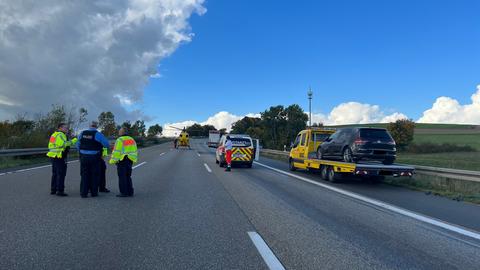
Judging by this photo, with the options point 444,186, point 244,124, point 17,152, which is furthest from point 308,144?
point 244,124

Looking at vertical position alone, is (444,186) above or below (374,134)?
below

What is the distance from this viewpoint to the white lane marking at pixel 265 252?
4297mm

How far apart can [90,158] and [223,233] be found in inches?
182

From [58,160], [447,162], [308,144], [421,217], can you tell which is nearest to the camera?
[421,217]

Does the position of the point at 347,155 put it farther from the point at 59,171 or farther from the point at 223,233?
the point at 59,171

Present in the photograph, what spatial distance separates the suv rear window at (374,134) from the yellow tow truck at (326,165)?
0.91 meters

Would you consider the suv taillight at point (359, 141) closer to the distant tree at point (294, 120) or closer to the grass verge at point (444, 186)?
the grass verge at point (444, 186)

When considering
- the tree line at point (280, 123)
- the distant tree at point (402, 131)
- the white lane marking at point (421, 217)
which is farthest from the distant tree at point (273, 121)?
the white lane marking at point (421, 217)

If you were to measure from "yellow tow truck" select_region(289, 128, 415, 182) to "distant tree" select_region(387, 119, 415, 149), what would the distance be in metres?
61.4

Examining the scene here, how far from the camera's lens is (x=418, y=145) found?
6450 centimetres

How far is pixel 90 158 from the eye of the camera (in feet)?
28.8

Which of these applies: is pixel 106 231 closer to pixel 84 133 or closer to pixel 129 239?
pixel 129 239

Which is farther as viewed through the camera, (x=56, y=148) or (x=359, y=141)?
(x=359, y=141)

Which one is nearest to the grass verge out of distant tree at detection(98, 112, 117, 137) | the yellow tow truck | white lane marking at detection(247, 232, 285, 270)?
the yellow tow truck
